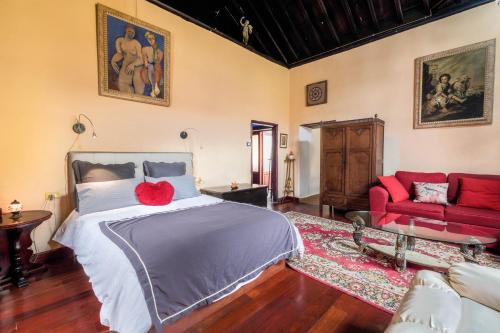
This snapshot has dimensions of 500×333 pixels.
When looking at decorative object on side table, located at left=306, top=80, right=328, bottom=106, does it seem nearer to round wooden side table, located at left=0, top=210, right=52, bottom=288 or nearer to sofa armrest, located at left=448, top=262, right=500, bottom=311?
sofa armrest, located at left=448, top=262, right=500, bottom=311

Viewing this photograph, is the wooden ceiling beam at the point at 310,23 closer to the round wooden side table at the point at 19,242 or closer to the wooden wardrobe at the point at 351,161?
the wooden wardrobe at the point at 351,161

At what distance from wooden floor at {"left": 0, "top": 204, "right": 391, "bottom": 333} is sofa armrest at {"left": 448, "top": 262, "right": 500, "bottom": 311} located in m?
0.65

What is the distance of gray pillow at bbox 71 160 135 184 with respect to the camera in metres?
2.62

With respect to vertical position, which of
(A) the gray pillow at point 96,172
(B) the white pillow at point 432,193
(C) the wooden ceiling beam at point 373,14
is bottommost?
(B) the white pillow at point 432,193

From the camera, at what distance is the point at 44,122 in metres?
2.57

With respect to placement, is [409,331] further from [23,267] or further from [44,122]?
[44,122]

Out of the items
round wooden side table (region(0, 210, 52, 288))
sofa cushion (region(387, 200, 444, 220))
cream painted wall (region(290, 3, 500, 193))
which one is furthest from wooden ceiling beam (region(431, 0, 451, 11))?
round wooden side table (region(0, 210, 52, 288))

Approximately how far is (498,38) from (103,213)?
18.8ft

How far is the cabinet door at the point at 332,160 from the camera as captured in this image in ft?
14.2

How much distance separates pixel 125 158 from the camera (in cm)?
307

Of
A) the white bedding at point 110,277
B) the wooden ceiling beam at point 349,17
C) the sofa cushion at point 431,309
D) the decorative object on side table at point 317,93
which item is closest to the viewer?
the sofa cushion at point 431,309

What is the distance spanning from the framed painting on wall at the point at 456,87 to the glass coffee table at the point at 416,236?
202cm

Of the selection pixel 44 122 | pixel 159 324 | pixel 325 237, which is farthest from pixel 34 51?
pixel 325 237

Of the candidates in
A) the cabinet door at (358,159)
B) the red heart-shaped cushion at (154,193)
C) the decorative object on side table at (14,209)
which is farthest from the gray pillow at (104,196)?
the cabinet door at (358,159)
